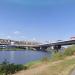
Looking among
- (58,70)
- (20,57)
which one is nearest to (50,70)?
(58,70)

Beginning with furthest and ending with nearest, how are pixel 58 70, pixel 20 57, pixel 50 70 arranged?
pixel 20 57 < pixel 58 70 < pixel 50 70

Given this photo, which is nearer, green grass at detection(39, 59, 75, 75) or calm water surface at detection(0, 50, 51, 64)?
green grass at detection(39, 59, 75, 75)

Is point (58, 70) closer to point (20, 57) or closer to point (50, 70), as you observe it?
point (50, 70)

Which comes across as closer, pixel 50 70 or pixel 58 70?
pixel 50 70

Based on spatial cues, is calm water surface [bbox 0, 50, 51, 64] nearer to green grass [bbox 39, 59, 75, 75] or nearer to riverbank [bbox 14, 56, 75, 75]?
riverbank [bbox 14, 56, 75, 75]

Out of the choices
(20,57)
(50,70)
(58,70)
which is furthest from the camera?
(20,57)

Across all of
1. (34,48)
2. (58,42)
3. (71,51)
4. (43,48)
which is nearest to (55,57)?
(71,51)

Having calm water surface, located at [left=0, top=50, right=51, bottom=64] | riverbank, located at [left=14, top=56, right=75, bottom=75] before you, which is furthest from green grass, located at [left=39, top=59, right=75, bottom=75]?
calm water surface, located at [left=0, top=50, right=51, bottom=64]

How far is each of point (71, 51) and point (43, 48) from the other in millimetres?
117424

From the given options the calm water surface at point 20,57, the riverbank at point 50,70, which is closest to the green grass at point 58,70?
the riverbank at point 50,70

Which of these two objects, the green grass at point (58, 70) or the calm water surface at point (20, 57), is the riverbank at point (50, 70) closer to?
the green grass at point (58, 70)

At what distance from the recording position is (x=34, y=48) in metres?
185

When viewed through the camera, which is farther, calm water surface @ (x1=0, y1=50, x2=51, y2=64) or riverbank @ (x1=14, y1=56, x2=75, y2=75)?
calm water surface @ (x1=0, y1=50, x2=51, y2=64)

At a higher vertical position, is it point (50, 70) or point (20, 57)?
point (20, 57)
